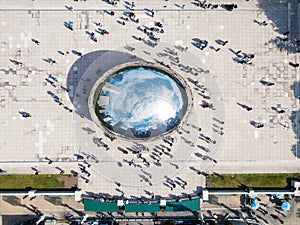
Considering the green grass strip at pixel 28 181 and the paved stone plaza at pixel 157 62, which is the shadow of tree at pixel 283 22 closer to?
the paved stone plaza at pixel 157 62

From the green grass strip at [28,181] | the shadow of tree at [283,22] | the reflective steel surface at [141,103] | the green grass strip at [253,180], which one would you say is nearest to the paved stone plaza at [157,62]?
the shadow of tree at [283,22]

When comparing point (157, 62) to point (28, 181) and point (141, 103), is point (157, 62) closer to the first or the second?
point (141, 103)

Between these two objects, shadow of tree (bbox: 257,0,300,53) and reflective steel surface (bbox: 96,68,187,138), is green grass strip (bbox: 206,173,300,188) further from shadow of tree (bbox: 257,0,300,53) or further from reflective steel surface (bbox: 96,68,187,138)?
shadow of tree (bbox: 257,0,300,53)

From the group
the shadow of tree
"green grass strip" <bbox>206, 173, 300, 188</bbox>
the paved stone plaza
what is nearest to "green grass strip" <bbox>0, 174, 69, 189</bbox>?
the paved stone plaza

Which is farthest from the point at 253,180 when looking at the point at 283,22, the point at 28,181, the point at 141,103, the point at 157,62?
the point at 28,181

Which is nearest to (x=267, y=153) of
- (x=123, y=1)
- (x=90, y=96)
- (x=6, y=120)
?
(x=90, y=96)

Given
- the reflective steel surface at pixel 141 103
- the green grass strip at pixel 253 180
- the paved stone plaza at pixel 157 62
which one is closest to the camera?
the reflective steel surface at pixel 141 103

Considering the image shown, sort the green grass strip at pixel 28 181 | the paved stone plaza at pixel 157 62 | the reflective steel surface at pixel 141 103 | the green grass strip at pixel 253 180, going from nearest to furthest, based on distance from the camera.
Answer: the reflective steel surface at pixel 141 103 < the paved stone plaza at pixel 157 62 < the green grass strip at pixel 28 181 < the green grass strip at pixel 253 180
